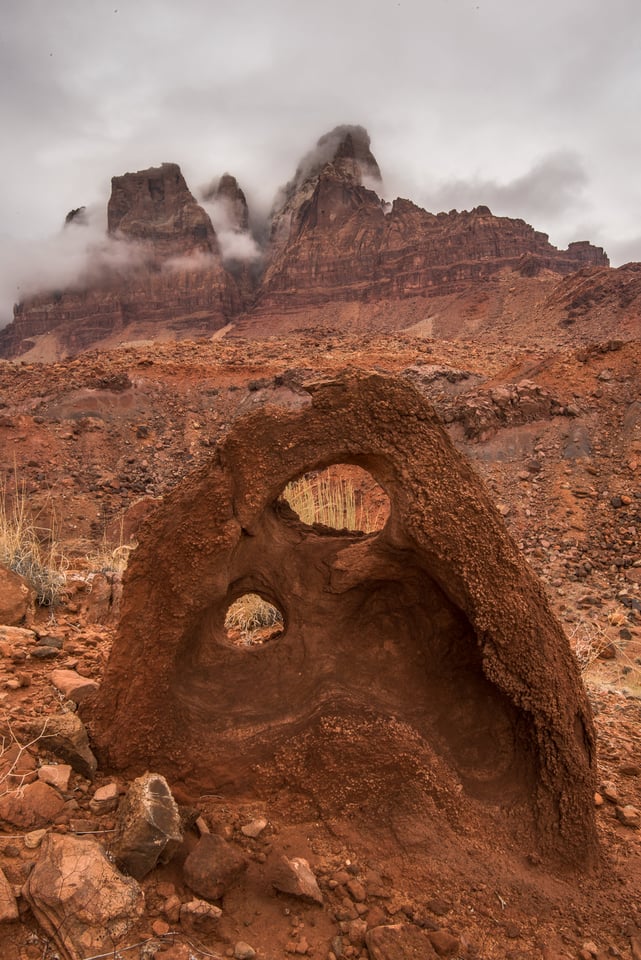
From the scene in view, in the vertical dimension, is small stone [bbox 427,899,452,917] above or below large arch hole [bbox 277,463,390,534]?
below

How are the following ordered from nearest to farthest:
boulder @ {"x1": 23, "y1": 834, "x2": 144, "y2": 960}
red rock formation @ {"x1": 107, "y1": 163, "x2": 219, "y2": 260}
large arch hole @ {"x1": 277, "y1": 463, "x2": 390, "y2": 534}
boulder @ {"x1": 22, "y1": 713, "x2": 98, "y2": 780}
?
boulder @ {"x1": 23, "y1": 834, "x2": 144, "y2": 960}, boulder @ {"x1": 22, "y1": 713, "x2": 98, "y2": 780}, large arch hole @ {"x1": 277, "y1": 463, "x2": 390, "y2": 534}, red rock formation @ {"x1": 107, "y1": 163, "x2": 219, "y2": 260}

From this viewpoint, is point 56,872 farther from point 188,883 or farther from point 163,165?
point 163,165

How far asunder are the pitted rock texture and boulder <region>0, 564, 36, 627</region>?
1.57 m

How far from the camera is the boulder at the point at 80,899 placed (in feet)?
5.37

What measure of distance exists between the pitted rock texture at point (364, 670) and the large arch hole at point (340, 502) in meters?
0.44

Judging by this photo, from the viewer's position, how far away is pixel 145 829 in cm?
193

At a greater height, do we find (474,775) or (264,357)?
(264,357)

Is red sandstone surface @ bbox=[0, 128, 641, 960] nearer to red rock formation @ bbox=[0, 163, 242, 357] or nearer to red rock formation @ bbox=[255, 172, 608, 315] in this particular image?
red rock formation @ bbox=[255, 172, 608, 315]

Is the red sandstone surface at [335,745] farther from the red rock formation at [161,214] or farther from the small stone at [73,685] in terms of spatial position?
the red rock formation at [161,214]

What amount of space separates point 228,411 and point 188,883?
14321 millimetres

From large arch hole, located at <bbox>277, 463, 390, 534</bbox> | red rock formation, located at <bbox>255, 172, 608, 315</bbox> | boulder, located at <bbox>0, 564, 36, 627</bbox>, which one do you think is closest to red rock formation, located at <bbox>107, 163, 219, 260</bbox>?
red rock formation, located at <bbox>255, 172, 608, 315</bbox>

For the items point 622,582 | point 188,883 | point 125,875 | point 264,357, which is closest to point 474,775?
point 188,883

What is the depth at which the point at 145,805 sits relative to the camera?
1999mm

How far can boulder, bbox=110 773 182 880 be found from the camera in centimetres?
189
